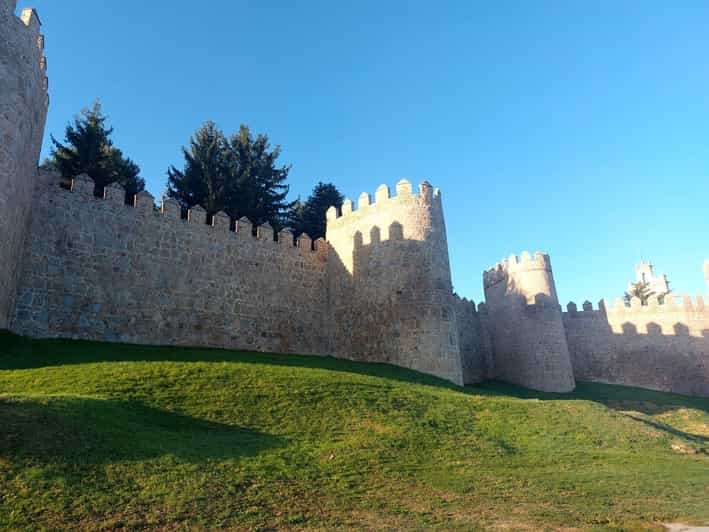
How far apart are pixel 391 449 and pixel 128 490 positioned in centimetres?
538

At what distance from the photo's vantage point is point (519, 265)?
3045 cm

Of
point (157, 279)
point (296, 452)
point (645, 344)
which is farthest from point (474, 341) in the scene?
point (296, 452)

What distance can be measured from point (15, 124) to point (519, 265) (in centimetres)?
2500

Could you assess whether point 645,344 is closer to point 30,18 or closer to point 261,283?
point 261,283

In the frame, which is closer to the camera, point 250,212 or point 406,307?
point 406,307

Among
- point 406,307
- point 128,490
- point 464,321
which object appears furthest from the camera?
point 464,321

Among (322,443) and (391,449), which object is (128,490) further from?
(391,449)

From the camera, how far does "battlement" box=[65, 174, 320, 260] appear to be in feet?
58.0

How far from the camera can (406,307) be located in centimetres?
2130

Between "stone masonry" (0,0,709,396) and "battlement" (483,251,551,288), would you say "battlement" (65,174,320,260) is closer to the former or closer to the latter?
"stone masonry" (0,0,709,396)

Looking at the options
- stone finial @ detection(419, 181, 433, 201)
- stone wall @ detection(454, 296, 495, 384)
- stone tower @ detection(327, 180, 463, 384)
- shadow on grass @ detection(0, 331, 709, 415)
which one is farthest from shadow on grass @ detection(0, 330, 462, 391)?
stone wall @ detection(454, 296, 495, 384)

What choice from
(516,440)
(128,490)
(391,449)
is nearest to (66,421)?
(128,490)

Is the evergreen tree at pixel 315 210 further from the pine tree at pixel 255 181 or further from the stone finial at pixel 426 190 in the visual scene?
the stone finial at pixel 426 190

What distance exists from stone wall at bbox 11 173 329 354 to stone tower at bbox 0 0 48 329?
113cm
